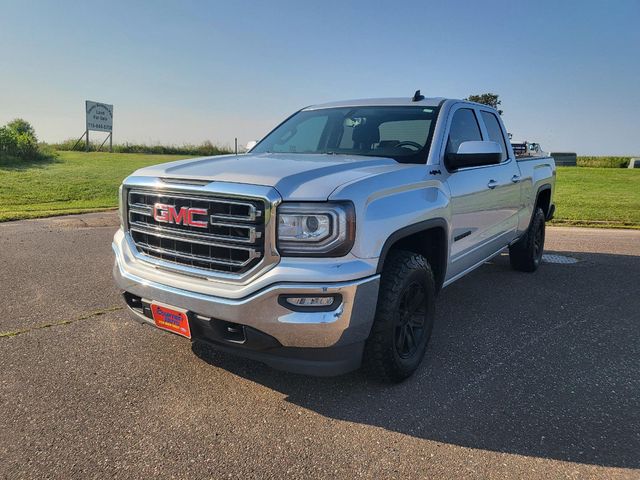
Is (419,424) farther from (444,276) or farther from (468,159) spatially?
(468,159)

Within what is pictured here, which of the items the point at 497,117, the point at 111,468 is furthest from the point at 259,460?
the point at 497,117

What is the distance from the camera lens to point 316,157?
366 centimetres

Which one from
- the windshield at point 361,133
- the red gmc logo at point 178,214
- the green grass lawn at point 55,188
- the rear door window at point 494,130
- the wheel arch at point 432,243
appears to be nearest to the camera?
the red gmc logo at point 178,214

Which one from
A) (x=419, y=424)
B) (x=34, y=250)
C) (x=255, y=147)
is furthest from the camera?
(x=34, y=250)

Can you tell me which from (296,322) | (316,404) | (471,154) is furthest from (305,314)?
(471,154)

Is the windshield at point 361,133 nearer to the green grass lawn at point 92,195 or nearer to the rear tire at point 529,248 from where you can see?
the rear tire at point 529,248

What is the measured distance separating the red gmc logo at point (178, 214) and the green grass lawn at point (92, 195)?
8.52 m

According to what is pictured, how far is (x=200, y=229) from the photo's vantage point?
2.91 m

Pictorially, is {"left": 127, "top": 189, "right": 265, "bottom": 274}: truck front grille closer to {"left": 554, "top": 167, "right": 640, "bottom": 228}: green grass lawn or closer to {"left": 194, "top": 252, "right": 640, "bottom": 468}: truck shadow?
{"left": 194, "top": 252, "right": 640, "bottom": 468}: truck shadow

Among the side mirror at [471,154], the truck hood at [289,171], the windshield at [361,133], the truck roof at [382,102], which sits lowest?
the truck hood at [289,171]

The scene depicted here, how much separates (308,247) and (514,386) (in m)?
1.76

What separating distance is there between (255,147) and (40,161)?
25004mm

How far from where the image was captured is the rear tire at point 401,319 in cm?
296

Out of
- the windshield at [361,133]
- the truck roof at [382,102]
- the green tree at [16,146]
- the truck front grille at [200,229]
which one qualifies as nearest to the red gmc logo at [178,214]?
the truck front grille at [200,229]
